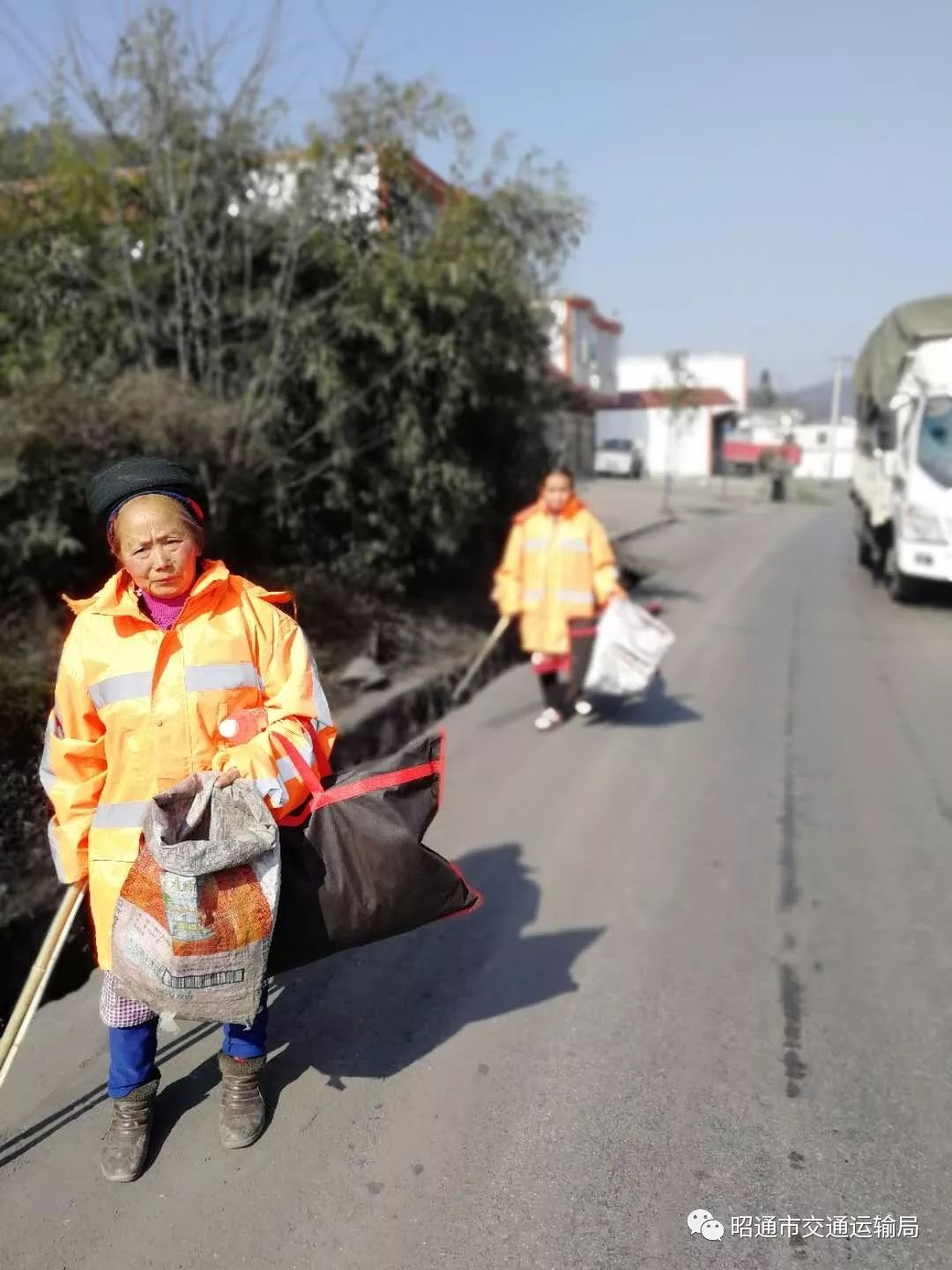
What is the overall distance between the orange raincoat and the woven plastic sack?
4.78 meters

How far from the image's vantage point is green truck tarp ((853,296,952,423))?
12.3 m

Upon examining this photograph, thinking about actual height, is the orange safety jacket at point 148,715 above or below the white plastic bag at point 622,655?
above

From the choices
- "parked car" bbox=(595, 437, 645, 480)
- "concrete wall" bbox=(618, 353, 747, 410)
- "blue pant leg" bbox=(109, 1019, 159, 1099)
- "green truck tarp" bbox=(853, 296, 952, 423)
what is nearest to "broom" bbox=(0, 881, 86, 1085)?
"blue pant leg" bbox=(109, 1019, 159, 1099)

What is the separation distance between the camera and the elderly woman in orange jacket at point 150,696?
9.09 feet

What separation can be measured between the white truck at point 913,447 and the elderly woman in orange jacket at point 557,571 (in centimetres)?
546

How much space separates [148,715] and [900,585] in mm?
11108

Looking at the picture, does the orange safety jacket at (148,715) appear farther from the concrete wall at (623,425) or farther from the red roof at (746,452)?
the concrete wall at (623,425)

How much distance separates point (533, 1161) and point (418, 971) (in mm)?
1145

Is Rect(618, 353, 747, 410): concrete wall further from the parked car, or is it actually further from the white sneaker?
the white sneaker

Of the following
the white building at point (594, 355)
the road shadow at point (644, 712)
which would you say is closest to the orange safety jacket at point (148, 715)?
the road shadow at point (644, 712)

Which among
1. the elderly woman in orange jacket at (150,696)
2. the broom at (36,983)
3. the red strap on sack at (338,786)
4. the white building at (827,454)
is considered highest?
the elderly woman in orange jacket at (150,696)

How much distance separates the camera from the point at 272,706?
2852mm

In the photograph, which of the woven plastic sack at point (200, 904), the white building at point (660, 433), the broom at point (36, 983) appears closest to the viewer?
the woven plastic sack at point (200, 904)

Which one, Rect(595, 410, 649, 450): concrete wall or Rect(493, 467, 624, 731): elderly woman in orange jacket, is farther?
Rect(595, 410, 649, 450): concrete wall
